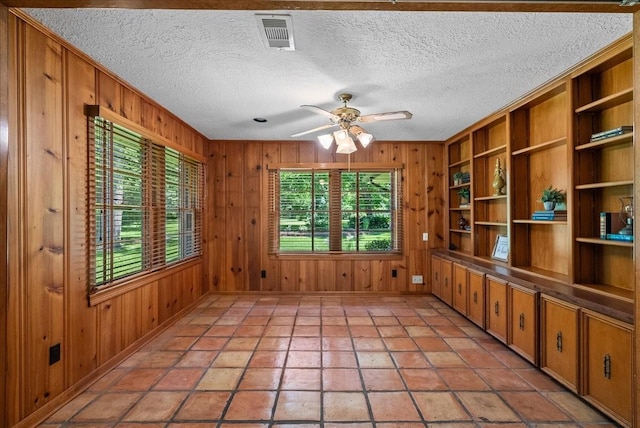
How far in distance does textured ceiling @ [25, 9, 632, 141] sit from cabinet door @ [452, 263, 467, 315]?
1.95 meters

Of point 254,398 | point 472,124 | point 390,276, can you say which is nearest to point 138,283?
point 254,398

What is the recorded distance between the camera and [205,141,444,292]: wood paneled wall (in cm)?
486

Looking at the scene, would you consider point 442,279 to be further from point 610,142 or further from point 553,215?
point 610,142

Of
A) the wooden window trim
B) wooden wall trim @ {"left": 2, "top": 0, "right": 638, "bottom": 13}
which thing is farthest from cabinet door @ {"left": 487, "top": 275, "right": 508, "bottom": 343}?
wooden wall trim @ {"left": 2, "top": 0, "right": 638, "bottom": 13}

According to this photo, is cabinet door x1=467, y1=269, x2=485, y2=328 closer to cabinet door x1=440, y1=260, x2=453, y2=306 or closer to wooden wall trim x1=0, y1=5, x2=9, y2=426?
cabinet door x1=440, y1=260, x2=453, y2=306

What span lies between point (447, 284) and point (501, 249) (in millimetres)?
913

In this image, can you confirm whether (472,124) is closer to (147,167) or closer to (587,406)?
(587,406)

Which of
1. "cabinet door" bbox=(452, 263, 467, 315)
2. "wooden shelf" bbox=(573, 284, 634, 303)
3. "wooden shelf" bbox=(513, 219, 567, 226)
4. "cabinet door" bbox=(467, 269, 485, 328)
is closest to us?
"wooden shelf" bbox=(573, 284, 634, 303)

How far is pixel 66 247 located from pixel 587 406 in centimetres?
373

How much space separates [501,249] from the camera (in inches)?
143

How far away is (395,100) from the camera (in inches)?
122

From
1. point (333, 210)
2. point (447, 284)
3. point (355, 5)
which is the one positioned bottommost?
point (447, 284)

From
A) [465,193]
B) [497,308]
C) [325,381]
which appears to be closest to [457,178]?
[465,193]

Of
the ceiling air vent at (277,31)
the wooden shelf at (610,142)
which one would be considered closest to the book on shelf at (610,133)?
the wooden shelf at (610,142)
